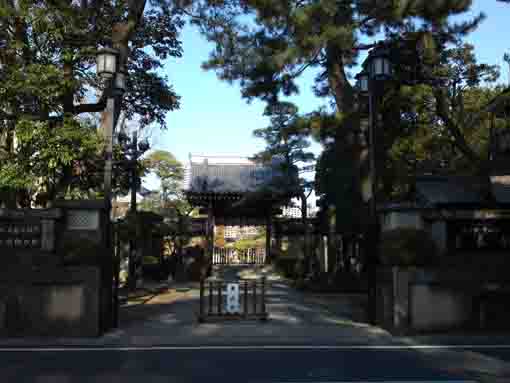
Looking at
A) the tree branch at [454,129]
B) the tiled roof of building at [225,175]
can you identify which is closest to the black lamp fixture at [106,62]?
the tree branch at [454,129]

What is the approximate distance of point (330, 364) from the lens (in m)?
7.71

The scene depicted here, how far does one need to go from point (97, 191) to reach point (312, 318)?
9.15m

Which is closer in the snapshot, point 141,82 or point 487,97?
point 141,82

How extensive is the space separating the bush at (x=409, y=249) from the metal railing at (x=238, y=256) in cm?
2309

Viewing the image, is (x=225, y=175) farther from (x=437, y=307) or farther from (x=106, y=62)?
(x=437, y=307)

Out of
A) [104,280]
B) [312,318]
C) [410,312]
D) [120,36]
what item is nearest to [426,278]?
[410,312]

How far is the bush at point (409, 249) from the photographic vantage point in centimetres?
1041

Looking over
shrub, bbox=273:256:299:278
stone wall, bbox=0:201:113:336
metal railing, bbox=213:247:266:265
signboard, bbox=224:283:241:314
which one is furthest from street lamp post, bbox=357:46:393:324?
metal railing, bbox=213:247:266:265

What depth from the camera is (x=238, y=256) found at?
34.2 m

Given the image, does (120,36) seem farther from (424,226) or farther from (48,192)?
(424,226)

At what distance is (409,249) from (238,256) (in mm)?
24338

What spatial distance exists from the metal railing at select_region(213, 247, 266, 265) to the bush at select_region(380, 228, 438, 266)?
75.7 feet

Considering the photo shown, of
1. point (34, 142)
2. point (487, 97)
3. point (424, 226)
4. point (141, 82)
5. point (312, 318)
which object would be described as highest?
point (487, 97)

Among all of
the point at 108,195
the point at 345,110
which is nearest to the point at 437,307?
the point at 108,195
